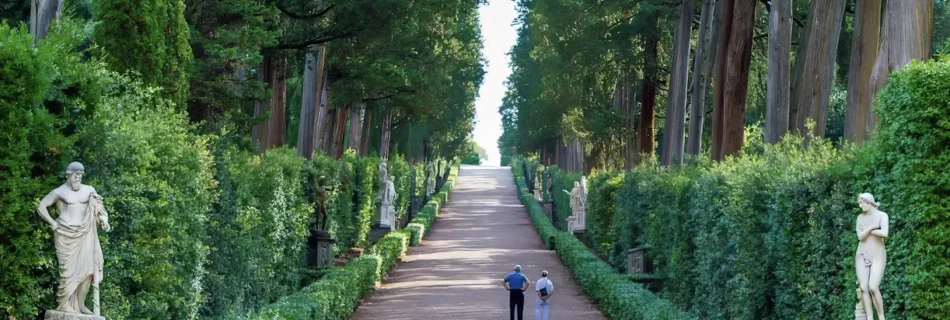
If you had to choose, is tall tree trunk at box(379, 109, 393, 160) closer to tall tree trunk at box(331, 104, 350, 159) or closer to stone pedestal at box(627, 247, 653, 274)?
tall tree trunk at box(331, 104, 350, 159)

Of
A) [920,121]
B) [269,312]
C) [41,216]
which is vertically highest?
[920,121]

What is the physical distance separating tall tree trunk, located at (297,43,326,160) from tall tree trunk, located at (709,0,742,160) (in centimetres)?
1064

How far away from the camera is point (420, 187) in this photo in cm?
6028

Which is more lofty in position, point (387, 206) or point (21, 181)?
point (387, 206)

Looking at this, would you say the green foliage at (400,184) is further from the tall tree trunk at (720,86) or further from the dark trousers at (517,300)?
the dark trousers at (517,300)

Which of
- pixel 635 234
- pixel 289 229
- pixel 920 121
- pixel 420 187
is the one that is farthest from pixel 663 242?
pixel 420 187

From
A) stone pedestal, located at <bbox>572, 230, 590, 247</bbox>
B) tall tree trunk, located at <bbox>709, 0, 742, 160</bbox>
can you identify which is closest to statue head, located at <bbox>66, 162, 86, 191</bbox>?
tall tree trunk, located at <bbox>709, 0, 742, 160</bbox>

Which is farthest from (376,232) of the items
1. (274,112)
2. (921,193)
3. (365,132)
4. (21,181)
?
(921,193)

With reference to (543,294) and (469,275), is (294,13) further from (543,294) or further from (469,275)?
(543,294)

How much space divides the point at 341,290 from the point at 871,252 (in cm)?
1099

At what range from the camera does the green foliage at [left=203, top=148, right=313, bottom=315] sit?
52.8ft

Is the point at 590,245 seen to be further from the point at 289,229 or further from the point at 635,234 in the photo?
the point at 289,229

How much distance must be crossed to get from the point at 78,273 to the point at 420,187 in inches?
1981

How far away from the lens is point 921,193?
31.0 feet
